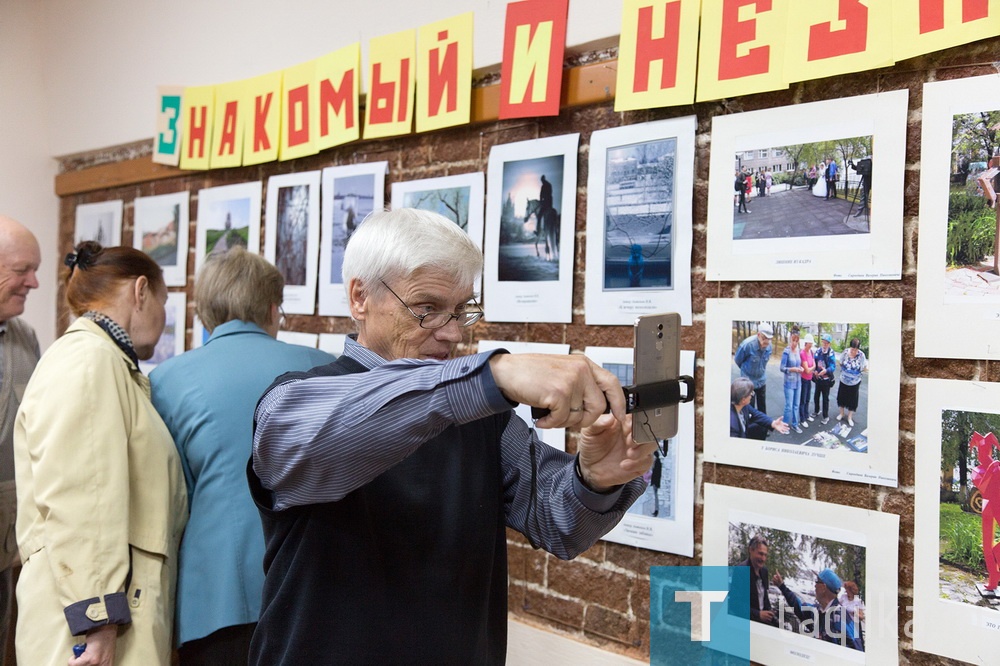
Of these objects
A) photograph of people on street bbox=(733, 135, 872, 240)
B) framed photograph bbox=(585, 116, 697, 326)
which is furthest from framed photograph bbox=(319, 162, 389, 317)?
photograph of people on street bbox=(733, 135, 872, 240)

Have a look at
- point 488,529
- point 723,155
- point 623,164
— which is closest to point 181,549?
point 488,529

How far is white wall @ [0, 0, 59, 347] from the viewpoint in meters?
3.54

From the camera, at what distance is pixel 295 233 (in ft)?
8.84

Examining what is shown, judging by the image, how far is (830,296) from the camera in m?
1.56

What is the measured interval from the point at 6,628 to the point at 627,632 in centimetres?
178

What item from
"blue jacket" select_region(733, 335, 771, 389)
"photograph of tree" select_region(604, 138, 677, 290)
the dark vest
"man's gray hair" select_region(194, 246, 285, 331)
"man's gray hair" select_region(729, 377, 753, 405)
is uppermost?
"photograph of tree" select_region(604, 138, 677, 290)

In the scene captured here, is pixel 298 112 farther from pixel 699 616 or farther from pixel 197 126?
pixel 699 616

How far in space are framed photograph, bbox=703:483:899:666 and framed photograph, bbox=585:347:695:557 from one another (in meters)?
0.05

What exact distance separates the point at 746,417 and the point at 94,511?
133 cm

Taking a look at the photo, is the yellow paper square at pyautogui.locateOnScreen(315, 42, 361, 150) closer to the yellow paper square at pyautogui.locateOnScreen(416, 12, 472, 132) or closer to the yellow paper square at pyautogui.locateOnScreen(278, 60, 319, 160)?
the yellow paper square at pyautogui.locateOnScreen(278, 60, 319, 160)

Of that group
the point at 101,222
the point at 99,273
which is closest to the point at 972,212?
the point at 99,273

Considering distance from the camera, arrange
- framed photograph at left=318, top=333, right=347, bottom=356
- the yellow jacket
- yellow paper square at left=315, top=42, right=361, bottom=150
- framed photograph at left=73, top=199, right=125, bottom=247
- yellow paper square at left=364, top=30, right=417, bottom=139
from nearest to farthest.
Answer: the yellow jacket → yellow paper square at left=364, top=30, right=417, bottom=139 → yellow paper square at left=315, top=42, right=361, bottom=150 → framed photograph at left=318, top=333, right=347, bottom=356 → framed photograph at left=73, top=199, right=125, bottom=247

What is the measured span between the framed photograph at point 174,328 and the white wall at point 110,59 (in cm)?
68

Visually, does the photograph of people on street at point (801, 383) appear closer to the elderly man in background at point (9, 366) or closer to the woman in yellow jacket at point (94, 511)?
the woman in yellow jacket at point (94, 511)
